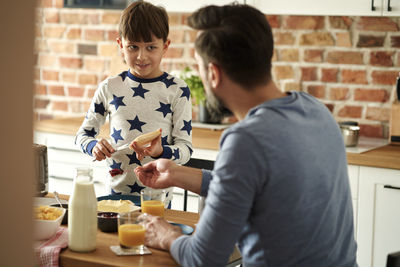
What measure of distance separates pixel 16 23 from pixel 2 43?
2 cm

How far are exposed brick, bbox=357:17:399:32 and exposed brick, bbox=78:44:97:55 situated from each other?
173 centimetres

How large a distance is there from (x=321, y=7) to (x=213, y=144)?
89cm

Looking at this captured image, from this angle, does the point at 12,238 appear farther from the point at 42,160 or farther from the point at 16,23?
the point at 42,160

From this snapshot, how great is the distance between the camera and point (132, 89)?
2180 mm

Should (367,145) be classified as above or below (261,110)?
below

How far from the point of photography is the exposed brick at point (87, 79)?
3873 millimetres

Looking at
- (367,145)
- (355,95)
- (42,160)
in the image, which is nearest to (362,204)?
(367,145)

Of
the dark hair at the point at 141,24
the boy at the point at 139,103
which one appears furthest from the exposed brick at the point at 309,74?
the dark hair at the point at 141,24

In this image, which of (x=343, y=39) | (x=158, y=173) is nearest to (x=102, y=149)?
(x=158, y=173)

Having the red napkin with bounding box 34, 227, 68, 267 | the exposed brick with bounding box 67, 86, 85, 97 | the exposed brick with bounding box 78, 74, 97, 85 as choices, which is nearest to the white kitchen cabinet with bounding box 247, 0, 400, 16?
the exposed brick with bounding box 78, 74, 97, 85

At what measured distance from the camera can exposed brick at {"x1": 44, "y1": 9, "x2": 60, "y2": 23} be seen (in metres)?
3.93

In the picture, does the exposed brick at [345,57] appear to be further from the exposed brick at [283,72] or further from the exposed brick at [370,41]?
the exposed brick at [283,72]

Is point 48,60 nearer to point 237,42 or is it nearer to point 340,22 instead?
point 340,22

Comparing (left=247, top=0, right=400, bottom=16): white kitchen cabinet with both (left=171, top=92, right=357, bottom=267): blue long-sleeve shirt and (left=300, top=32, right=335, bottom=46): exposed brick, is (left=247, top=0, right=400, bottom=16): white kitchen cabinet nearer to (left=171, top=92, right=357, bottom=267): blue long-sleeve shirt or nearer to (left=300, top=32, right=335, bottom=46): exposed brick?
(left=300, top=32, right=335, bottom=46): exposed brick
